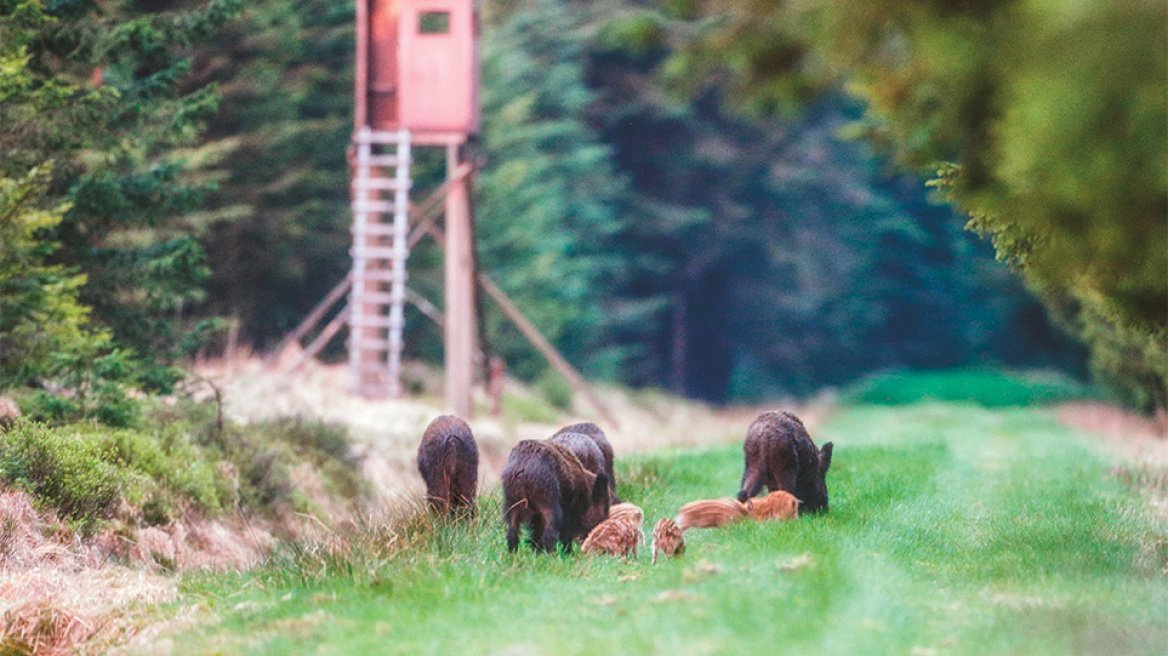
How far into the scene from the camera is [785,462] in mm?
9695

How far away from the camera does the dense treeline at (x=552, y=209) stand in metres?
11.7

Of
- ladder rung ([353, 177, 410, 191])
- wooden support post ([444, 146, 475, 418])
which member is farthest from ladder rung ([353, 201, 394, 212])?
wooden support post ([444, 146, 475, 418])

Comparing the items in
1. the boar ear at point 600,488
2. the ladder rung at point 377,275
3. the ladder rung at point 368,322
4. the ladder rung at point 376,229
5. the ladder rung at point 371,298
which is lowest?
the boar ear at point 600,488

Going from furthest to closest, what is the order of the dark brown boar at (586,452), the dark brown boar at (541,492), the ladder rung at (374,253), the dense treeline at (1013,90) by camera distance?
1. the ladder rung at (374,253)
2. the dark brown boar at (586,452)
3. the dark brown boar at (541,492)
4. the dense treeline at (1013,90)

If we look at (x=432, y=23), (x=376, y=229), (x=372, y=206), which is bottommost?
(x=376, y=229)

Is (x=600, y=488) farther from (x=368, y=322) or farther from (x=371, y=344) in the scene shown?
(x=368, y=322)

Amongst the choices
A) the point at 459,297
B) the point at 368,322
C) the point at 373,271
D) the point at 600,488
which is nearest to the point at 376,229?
the point at 373,271

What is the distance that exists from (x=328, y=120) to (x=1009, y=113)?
2289 cm

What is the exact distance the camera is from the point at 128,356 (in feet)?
38.3

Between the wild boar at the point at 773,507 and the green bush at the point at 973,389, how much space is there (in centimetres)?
3313

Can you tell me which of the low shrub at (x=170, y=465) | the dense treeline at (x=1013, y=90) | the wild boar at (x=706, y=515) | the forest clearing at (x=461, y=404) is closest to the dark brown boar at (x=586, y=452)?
the forest clearing at (x=461, y=404)

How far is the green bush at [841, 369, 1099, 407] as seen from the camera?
42.0 metres

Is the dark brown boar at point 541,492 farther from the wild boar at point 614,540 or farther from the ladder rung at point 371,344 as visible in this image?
the ladder rung at point 371,344

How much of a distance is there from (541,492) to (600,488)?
70cm
